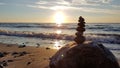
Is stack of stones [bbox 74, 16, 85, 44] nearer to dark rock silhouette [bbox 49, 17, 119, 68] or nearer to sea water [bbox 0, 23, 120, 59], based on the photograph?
dark rock silhouette [bbox 49, 17, 119, 68]

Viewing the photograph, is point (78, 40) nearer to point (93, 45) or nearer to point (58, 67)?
point (93, 45)

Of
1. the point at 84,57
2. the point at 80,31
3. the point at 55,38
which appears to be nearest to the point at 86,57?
the point at 84,57

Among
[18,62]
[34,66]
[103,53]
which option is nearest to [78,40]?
[103,53]

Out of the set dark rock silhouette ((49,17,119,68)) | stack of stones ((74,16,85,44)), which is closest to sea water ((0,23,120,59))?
stack of stones ((74,16,85,44))

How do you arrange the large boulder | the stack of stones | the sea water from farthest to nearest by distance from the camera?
the sea water
the stack of stones
the large boulder

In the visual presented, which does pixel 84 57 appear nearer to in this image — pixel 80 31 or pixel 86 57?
pixel 86 57

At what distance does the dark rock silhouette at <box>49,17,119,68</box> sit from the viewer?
5887 mm

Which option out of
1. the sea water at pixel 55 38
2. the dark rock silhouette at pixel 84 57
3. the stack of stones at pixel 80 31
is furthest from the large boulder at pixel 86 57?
the sea water at pixel 55 38

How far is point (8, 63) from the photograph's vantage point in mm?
9805

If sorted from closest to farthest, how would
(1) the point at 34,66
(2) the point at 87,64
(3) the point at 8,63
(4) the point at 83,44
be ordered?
(2) the point at 87,64 → (4) the point at 83,44 → (1) the point at 34,66 → (3) the point at 8,63

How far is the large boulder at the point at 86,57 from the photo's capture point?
588 centimetres

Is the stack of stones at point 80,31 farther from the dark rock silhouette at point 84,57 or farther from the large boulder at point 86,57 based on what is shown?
the large boulder at point 86,57

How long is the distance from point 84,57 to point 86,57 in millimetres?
49

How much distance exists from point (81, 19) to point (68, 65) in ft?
3.96
